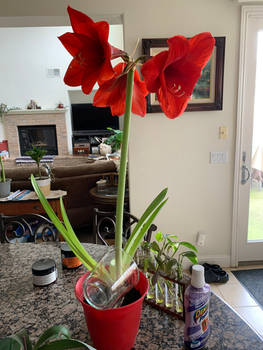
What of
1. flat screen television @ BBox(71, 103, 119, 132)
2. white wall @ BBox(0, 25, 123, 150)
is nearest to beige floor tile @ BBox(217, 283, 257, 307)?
flat screen television @ BBox(71, 103, 119, 132)

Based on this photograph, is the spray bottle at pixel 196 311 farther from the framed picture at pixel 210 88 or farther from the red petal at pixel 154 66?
the framed picture at pixel 210 88

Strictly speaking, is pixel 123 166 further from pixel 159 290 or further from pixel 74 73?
pixel 159 290

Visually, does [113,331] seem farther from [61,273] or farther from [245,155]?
[245,155]

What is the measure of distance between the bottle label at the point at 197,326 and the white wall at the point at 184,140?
1702mm

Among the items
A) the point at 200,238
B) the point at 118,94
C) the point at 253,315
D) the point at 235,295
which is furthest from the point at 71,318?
the point at 200,238

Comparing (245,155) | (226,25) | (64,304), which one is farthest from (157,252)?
(226,25)

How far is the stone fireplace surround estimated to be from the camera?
7.14 meters

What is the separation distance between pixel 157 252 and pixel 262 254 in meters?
2.13

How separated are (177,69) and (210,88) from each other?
187 centimetres

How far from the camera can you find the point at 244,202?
2.47 m

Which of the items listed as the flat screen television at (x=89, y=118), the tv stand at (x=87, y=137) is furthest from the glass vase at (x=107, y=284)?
the flat screen television at (x=89, y=118)

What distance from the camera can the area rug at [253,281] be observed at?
215cm

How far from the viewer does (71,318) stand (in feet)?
2.64

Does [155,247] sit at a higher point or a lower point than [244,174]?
higher
